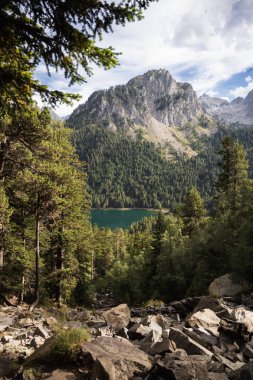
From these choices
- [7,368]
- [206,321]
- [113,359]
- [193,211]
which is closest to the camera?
[113,359]

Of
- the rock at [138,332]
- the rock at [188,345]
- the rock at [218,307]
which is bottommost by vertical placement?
the rock at [218,307]

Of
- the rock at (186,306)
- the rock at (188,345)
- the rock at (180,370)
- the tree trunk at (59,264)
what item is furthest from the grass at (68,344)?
the tree trunk at (59,264)

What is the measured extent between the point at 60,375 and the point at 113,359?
4.34 ft

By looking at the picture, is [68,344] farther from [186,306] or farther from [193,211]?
[193,211]

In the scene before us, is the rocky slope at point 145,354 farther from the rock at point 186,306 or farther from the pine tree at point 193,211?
the pine tree at point 193,211

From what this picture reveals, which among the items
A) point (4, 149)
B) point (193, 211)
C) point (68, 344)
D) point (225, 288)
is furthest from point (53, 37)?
point (193, 211)

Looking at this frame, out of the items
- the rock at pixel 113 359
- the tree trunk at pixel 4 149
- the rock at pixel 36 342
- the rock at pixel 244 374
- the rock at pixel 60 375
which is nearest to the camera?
the rock at pixel 244 374

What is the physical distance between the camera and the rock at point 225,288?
2257 cm

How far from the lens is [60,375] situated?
7.23 meters

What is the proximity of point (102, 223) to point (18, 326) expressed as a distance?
605 feet

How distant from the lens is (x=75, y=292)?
34.9 m

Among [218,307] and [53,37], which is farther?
[218,307]

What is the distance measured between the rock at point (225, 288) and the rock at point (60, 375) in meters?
17.0

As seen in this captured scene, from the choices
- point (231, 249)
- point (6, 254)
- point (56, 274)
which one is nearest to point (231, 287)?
point (231, 249)
